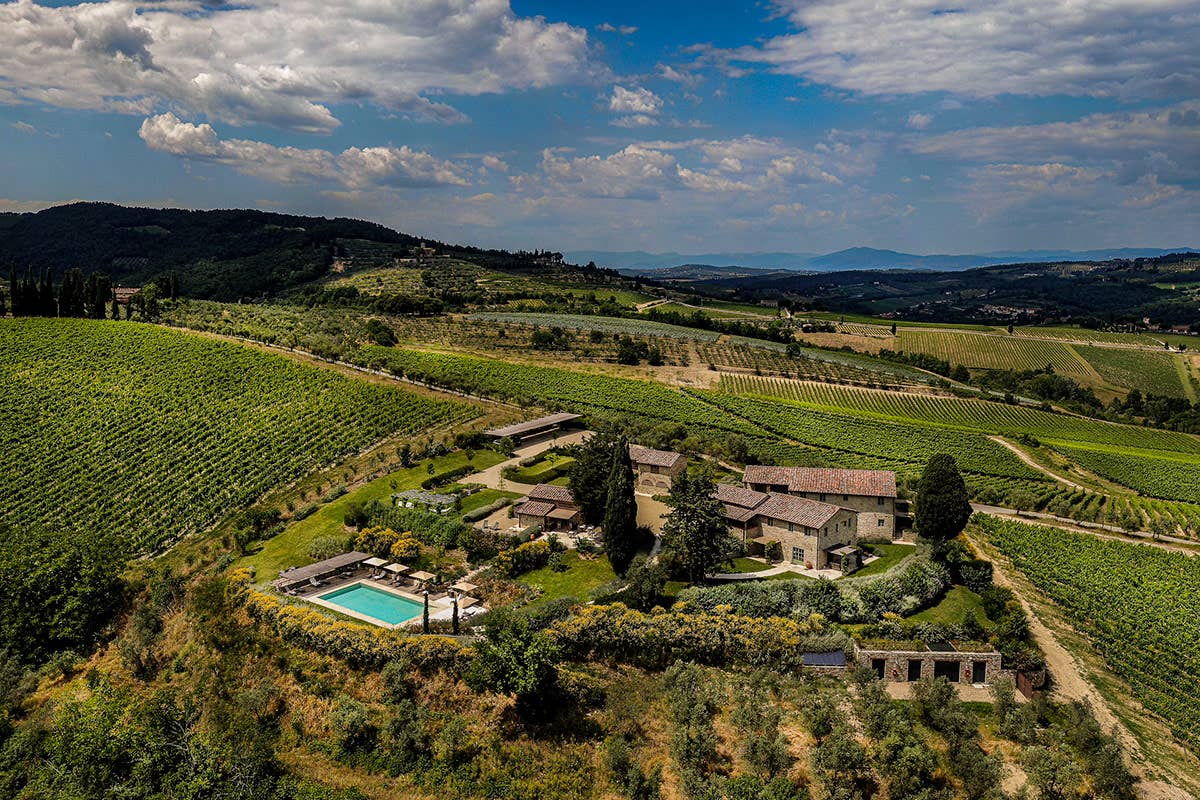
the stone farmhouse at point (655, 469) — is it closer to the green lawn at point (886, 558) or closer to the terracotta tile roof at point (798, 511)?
the terracotta tile roof at point (798, 511)

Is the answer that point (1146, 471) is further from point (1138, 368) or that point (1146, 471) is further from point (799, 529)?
point (1138, 368)

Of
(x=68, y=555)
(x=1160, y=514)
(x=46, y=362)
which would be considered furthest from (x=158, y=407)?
(x=1160, y=514)

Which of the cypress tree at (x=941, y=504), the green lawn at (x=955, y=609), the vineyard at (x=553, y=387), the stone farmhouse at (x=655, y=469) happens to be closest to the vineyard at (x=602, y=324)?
the vineyard at (x=553, y=387)

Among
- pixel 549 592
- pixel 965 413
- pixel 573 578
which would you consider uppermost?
pixel 965 413

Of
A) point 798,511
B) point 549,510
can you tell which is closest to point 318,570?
point 549,510

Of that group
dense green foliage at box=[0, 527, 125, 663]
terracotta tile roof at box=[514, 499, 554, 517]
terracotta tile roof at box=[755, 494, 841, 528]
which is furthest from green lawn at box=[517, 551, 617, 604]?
dense green foliage at box=[0, 527, 125, 663]

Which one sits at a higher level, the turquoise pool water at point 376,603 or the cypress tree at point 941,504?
the cypress tree at point 941,504
